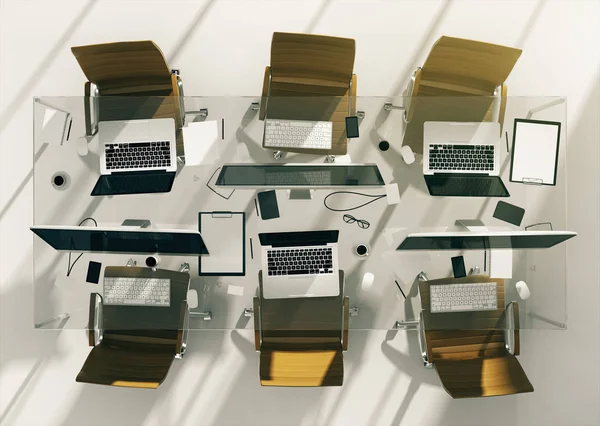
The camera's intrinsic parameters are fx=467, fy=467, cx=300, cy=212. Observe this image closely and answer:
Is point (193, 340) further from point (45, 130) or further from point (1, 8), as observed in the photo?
point (1, 8)

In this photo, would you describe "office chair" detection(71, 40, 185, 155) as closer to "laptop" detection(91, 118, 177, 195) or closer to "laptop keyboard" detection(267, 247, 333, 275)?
"laptop" detection(91, 118, 177, 195)

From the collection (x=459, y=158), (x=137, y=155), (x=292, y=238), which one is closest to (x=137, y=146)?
(x=137, y=155)

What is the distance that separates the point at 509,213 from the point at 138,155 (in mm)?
2135

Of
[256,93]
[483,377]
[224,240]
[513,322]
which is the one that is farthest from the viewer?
[256,93]

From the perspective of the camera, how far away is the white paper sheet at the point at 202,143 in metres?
2.62

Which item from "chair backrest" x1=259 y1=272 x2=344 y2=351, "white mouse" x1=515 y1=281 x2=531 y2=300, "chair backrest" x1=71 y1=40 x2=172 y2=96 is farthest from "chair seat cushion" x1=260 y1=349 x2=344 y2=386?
"chair backrest" x1=71 y1=40 x2=172 y2=96

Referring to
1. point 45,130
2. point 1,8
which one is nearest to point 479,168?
point 45,130

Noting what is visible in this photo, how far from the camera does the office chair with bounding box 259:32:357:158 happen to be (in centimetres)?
267

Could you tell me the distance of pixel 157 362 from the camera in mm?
→ 2840

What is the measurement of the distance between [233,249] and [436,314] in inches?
48.4

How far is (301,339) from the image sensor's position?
2.83 metres

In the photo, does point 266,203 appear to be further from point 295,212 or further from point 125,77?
point 125,77

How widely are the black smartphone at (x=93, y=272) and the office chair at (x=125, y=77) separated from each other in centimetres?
73

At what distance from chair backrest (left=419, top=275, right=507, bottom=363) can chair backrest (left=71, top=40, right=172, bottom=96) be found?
1.98 m
